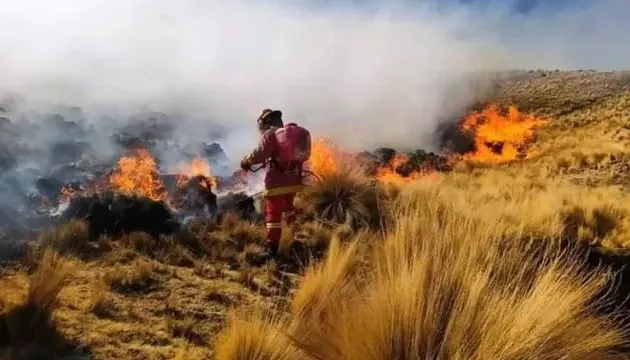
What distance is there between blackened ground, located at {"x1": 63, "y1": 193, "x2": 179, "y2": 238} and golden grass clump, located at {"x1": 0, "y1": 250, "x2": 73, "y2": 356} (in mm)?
3617

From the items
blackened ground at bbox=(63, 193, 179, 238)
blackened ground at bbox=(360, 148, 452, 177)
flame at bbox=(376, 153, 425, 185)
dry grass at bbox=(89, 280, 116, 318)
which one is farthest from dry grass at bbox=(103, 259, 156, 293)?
blackened ground at bbox=(360, 148, 452, 177)

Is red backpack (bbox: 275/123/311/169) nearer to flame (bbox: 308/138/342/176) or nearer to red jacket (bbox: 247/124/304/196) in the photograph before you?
red jacket (bbox: 247/124/304/196)

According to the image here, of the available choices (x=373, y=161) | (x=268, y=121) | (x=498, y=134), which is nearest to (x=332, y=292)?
(x=268, y=121)

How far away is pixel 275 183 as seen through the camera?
25.5ft

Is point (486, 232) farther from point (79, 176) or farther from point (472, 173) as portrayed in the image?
point (472, 173)

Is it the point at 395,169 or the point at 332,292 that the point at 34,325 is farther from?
the point at 395,169

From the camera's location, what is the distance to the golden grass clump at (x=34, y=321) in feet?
14.1

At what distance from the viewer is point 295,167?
25.6 feet

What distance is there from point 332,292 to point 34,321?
1933 millimetres

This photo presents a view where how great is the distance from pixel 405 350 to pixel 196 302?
3.09m

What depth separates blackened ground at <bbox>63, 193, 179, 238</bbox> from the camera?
8477 mm

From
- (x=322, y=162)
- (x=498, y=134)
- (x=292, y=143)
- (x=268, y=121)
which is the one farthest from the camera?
(x=498, y=134)

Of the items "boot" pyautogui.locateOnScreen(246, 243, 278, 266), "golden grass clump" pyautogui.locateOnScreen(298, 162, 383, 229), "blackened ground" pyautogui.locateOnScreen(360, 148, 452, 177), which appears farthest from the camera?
"blackened ground" pyautogui.locateOnScreen(360, 148, 452, 177)

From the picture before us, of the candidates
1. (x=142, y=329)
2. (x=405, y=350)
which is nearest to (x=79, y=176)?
(x=142, y=329)
